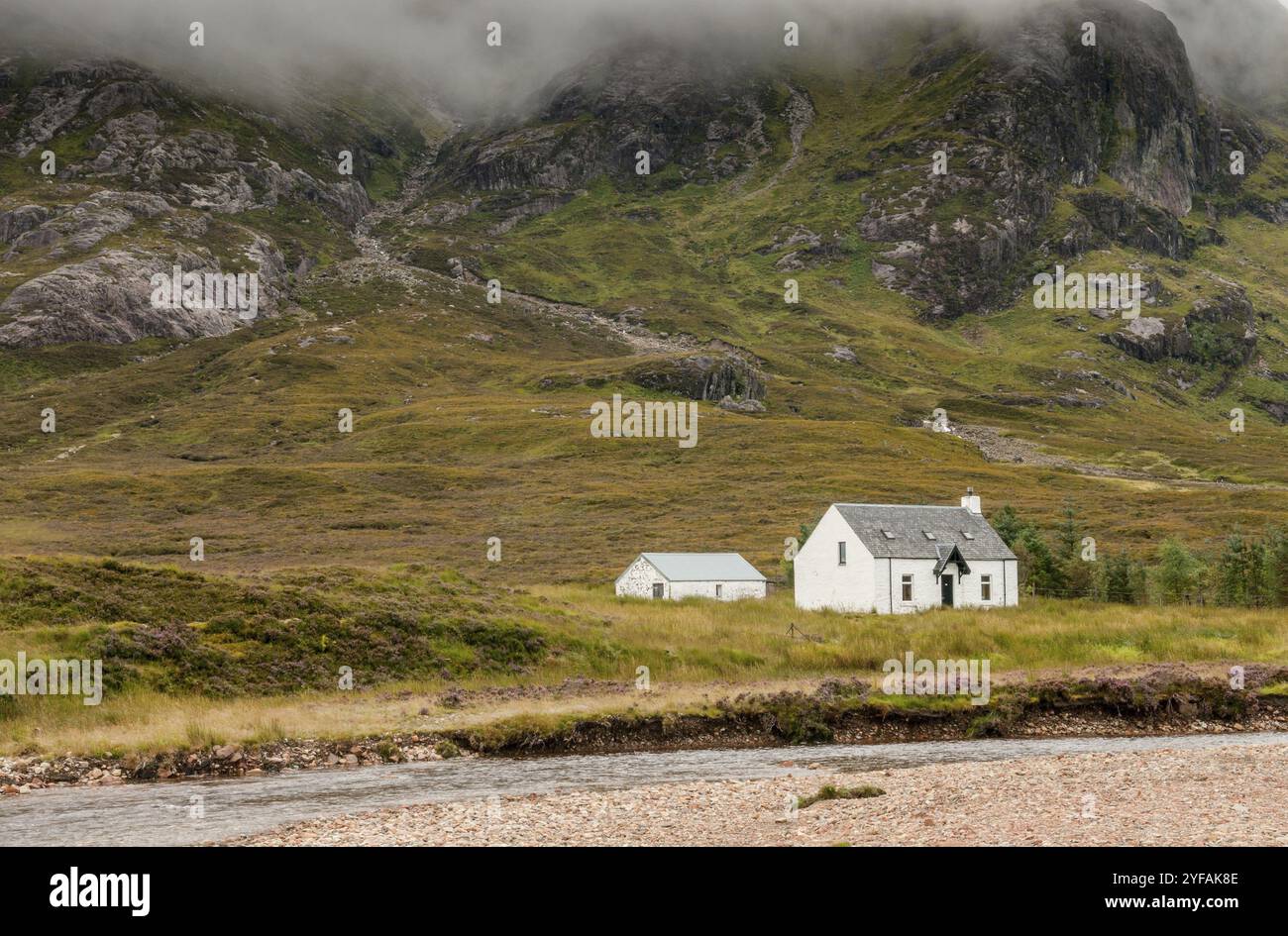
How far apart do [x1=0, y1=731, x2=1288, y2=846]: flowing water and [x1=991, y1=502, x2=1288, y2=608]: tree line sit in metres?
38.5

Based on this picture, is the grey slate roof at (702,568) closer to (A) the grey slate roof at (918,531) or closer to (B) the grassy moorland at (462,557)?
(B) the grassy moorland at (462,557)

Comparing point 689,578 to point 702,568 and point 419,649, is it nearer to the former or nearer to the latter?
point 702,568

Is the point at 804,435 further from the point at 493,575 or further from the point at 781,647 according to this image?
the point at 781,647

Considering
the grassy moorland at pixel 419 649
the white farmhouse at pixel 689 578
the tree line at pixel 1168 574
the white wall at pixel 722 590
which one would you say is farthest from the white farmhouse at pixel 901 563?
the tree line at pixel 1168 574

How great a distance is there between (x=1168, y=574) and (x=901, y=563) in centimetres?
2360

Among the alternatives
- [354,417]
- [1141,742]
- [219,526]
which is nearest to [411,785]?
[1141,742]

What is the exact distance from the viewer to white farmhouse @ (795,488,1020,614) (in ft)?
209

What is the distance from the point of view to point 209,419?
192000mm

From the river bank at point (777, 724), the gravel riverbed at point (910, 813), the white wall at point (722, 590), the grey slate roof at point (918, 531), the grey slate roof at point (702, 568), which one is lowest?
the river bank at point (777, 724)

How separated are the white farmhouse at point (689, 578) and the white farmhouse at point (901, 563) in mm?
4577

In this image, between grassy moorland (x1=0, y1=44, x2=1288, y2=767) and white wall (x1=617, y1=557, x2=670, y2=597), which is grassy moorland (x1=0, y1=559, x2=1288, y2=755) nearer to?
grassy moorland (x1=0, y1=44, x2=1288, y2=767)

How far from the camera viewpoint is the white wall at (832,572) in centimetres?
6372

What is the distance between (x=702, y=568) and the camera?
7256 cm

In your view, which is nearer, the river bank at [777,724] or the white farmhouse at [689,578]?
the river bank at [777,724]
